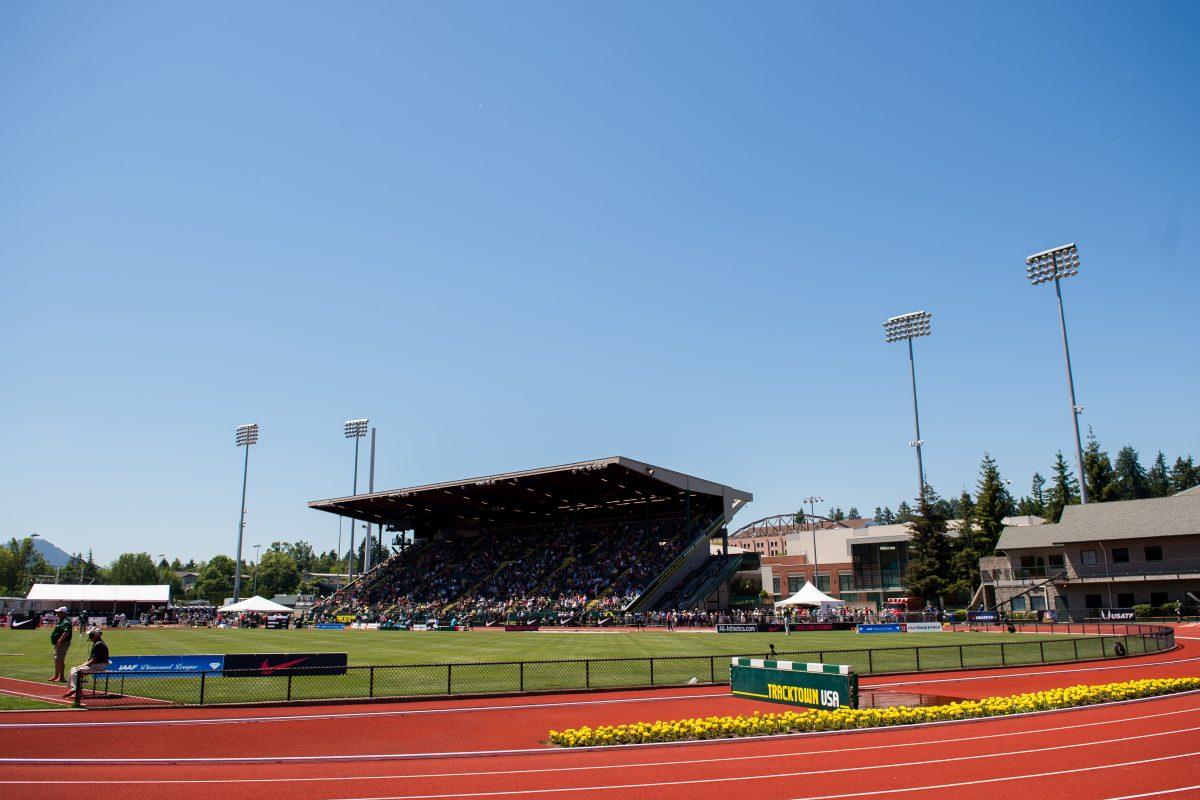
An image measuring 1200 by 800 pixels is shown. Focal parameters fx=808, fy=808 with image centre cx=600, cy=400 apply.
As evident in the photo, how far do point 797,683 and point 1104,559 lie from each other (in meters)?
51.4

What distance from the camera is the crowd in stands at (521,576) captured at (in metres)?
63.2

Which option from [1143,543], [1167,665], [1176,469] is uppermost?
[1176,469]

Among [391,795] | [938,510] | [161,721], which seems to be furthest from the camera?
[938,510]

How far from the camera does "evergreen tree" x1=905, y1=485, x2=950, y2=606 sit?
7519 centimetres

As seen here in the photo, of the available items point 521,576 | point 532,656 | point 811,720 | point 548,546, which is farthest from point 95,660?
point 548,546

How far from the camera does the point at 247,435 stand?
93.9m

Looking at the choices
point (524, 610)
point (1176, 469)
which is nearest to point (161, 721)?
point (524, 610)

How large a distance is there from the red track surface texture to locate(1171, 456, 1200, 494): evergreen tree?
159 meters

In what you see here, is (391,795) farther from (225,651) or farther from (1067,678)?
(225,651)

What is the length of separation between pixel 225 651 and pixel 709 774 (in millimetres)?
29016

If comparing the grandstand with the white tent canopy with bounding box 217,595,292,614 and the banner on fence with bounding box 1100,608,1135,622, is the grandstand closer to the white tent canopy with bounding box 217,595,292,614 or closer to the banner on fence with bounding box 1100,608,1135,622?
the white tent canopy with bounding box 217,595,292,614

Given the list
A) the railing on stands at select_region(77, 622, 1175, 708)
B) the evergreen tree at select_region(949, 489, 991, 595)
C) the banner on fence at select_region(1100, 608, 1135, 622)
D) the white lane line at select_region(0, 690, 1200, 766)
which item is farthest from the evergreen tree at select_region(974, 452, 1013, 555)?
the white lane line at select_region(0, 690, 1200, 766)

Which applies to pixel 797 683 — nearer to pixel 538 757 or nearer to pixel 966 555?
pixel 538 757

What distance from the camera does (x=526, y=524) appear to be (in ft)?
268
